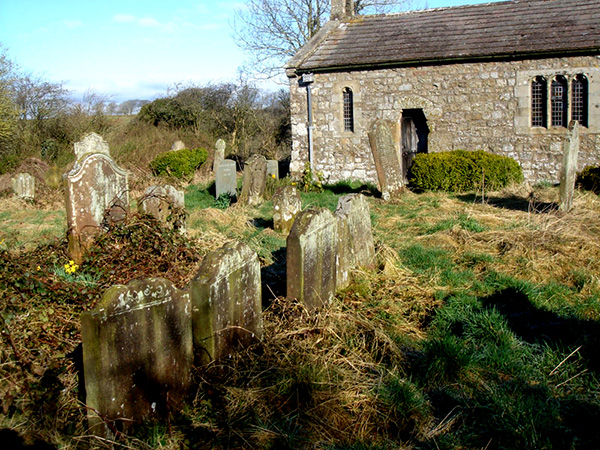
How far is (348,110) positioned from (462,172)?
15.6 ft

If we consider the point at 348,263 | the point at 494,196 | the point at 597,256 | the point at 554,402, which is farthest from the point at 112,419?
the point at 494,196

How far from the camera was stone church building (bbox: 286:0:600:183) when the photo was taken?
14.6 meters

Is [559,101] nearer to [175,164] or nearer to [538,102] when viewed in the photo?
[538,102]

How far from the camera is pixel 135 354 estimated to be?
3381mm

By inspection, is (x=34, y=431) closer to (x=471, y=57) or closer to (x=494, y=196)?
(x=494, y=196)

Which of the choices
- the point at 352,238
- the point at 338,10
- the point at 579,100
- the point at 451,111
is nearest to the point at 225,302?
the point at 352,238

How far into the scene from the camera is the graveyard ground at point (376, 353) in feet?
11.4

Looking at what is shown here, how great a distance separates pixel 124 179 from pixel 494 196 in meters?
7.94

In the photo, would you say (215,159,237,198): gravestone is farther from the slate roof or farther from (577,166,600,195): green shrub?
(577,166,600,195): green shrub

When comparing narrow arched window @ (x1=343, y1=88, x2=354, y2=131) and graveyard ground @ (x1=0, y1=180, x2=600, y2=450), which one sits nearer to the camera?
graveyard ground @ (x1=0, y1=180, x2=600, y2=450)

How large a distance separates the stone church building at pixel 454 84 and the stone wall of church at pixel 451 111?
0.03m

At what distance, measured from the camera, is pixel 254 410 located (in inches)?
144

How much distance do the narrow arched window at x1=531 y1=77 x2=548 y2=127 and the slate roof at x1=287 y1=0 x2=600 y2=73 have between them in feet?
2.55

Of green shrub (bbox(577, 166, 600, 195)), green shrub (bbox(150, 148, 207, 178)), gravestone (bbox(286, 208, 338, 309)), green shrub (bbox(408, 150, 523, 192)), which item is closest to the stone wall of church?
green shrub (bbox(408, 150, 523, 192))
